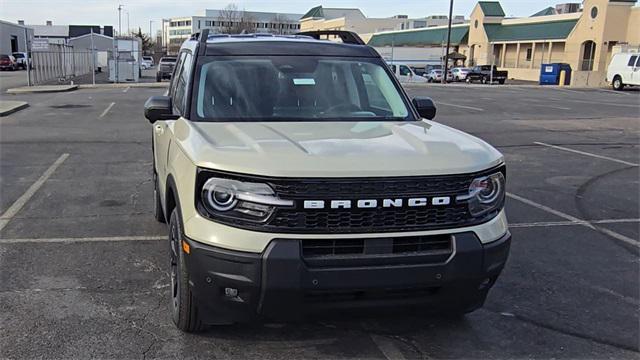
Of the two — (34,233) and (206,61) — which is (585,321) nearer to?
(206,61)

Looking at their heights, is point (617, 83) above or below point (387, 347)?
above

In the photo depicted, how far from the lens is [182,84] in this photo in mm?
4934

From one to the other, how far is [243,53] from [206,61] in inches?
12.0

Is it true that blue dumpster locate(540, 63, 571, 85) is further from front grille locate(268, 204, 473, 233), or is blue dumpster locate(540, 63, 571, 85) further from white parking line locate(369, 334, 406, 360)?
front grille locate(268, 204, 473, 233)

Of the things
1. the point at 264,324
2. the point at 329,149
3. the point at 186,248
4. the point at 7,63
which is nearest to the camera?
the point at 186,248

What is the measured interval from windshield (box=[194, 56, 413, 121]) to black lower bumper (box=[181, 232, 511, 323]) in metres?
1.42

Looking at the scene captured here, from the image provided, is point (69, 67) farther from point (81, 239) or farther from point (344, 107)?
point (344, 107)

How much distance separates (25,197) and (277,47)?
430 centimetres

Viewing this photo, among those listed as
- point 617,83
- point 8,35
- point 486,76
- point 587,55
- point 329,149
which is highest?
point 8,35

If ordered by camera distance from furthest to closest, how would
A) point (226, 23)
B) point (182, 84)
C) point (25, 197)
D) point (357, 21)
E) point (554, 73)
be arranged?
point (357, 21)
point (226, 23)
point (554, 73)
point (25, 197)
point (182, 84)

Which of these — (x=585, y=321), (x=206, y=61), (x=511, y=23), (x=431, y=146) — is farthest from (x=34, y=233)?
(x=511, y=23)

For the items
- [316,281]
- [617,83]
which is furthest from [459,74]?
[316,281]

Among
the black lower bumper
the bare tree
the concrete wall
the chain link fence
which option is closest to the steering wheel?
the black lower bumper

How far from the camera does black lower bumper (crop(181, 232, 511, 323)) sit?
3018 millimetres
